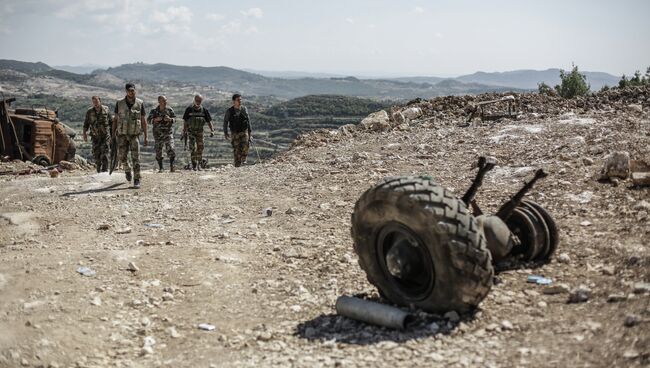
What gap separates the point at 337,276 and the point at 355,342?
139 centimetres

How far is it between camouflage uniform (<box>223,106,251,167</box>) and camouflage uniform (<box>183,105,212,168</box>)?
48cm

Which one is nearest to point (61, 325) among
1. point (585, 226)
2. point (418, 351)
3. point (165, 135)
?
point (418, 351)

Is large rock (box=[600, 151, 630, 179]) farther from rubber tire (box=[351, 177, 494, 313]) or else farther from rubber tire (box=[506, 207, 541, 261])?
→ rubber tire (box=[351, 177, 494, 313])

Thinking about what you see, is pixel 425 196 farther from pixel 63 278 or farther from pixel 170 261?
pixel 63 278

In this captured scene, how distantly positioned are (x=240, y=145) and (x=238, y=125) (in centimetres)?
49

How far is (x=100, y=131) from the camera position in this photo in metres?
12.0

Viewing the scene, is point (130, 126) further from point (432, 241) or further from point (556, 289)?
point (556, 289)

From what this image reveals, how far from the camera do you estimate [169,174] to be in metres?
11.0

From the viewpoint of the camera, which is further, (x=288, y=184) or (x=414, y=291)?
(x=288, y=184)

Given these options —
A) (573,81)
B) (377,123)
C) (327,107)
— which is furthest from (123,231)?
(327,107)

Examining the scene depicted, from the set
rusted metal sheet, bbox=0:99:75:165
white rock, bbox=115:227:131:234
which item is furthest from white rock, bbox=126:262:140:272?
rusted metal sheet, bbox=0:99:75:165

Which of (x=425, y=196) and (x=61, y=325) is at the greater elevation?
(x=425, y=196)

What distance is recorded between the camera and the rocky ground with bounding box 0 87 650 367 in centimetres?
339

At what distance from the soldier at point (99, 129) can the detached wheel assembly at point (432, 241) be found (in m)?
9.46
